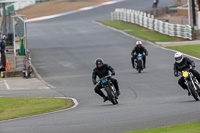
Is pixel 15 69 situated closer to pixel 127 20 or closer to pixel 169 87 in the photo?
pixel 169 87

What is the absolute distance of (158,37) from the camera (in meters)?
47.0

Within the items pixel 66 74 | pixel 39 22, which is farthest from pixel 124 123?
pixel 39 22

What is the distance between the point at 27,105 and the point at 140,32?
29.9m

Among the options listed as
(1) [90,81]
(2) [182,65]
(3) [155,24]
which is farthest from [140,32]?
(2) [182,65]

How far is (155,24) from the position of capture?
2003 inches

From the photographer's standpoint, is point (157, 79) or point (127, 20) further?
point (127, 20)

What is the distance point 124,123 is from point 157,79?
13.1 m

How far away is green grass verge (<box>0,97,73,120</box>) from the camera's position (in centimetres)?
1971

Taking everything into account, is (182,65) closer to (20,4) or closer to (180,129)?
(180,129)

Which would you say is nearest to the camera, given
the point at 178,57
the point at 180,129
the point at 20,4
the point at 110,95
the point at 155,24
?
the point at 180,129

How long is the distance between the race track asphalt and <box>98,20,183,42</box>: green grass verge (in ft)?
4.36

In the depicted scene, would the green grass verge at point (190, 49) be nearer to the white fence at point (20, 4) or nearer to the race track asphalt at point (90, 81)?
the race track asphalt at point (90, 81)

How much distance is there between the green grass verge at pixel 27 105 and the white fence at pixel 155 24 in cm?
2309

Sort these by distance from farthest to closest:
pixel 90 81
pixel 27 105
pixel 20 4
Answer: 1. pixel 20 4
2. pixel 90 81
3. pixel 27 105
